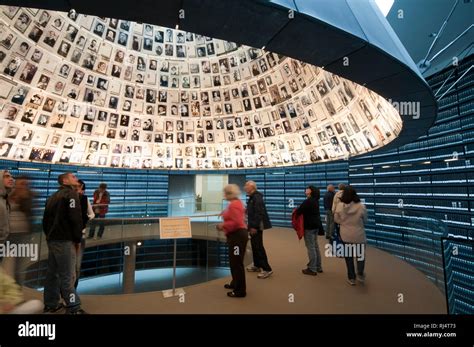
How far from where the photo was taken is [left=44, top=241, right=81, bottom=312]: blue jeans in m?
2.92

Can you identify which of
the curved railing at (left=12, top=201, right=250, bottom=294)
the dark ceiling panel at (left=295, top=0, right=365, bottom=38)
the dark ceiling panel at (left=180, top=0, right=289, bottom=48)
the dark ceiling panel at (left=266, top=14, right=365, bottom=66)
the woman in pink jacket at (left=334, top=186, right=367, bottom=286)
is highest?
the dark ceiling panel at (left=295, top=0, right=365, bottom=38)

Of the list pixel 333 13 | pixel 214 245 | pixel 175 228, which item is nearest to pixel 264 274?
pixel 175 228

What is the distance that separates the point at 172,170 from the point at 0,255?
7.83 meters

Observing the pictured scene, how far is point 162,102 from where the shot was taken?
35.6 feet

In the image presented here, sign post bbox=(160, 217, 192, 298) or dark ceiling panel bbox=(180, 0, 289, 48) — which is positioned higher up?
dark ceiling panel bbox=(180, 0, 289, 48)

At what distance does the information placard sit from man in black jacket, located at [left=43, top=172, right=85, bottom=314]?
1127 millimetres

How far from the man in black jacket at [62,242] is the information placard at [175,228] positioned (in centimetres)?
113

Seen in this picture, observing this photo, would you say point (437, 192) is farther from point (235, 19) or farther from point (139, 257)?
point (139, 257)

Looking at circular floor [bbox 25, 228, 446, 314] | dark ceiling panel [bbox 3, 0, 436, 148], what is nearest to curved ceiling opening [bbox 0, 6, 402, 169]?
dark ceiling panel [bbox 3, 0, 436, 148]

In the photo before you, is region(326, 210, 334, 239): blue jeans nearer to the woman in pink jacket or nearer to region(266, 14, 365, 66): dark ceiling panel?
the woman in pink jacket

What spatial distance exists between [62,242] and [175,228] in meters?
1.42

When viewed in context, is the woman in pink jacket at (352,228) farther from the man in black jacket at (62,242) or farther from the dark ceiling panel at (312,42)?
the man in black jacket at (62,242)
